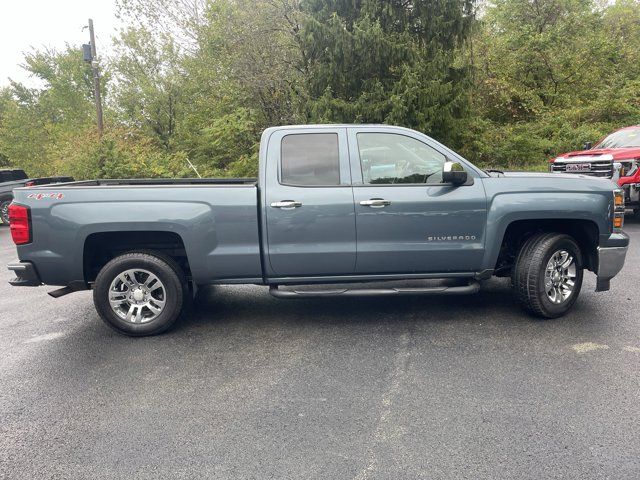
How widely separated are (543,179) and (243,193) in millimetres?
2872

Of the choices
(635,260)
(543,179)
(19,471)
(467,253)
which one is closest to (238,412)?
(19,471)

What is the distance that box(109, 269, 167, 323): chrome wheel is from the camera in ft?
15.3

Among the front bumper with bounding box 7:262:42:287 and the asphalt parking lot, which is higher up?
the front bumper with bounding box 7:262:42:287

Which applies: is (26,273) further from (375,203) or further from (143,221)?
(375,203)

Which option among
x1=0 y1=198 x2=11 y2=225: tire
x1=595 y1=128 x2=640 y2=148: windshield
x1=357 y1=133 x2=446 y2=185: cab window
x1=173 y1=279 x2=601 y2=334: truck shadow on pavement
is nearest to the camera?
x1=357 y1=133 x2=446 y2=185: cab window

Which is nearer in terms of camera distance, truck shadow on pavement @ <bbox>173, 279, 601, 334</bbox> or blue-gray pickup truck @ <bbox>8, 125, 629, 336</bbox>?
blue-gray pickup truck @ <bbox>8, 125, 629, 336</bbox>

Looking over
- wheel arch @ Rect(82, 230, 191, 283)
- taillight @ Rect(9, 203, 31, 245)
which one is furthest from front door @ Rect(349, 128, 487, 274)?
taillight @ Rect(9, 203, 31, 245)

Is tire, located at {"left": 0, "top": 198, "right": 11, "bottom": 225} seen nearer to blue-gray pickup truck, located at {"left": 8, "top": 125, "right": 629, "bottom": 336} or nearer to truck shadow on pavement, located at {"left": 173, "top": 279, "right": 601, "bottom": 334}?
truck shadow on pavement, located at {"left": 173, "top": 279, "right": 601, "bottom": 334}

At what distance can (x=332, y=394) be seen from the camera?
349cm

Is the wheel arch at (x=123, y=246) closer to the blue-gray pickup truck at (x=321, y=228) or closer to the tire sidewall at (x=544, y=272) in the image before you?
the blue-gray pickup truck at (x=321, y=228)

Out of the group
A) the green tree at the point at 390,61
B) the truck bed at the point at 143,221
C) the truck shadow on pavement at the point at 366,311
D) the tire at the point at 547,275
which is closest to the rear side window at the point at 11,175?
the green tree at the point at 390,61

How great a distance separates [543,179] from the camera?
190 inches

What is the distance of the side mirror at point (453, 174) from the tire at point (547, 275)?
987 mm

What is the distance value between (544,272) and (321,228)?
2.19 meters
